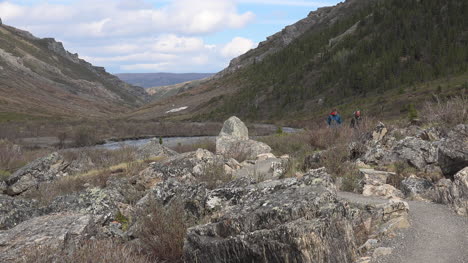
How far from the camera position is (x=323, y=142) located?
19.9 meters

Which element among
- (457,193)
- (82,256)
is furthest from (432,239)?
(82,256)

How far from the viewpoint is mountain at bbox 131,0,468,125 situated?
61375 mm

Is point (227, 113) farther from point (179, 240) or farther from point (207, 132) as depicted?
point (179, 240)

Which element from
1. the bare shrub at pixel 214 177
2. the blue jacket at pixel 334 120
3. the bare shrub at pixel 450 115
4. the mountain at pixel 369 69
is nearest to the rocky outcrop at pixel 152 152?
the blue jacket at pixel 334 120

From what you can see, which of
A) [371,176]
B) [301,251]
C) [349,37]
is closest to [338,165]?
[371,176]

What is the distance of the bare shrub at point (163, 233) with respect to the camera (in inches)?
268

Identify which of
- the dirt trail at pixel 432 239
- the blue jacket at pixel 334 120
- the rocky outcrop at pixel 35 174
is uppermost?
the blue jacket at pixel 334 120

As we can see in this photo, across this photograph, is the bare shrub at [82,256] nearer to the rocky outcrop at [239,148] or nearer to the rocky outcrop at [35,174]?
the rocky outcrop at [239,148]

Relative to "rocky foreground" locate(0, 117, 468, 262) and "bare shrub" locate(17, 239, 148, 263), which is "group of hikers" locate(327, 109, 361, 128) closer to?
"rocky foreground" locate(0, 117, 468, 262)

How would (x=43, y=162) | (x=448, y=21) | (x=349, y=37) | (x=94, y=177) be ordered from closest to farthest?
1. (x=94, y=177)
2. (x=43, y=162)
3. (x=448, y=21)
4. (x=349, y=37)

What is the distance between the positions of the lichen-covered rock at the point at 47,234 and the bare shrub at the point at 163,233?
2.92ft

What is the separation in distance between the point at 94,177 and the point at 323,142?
10776 millimetres

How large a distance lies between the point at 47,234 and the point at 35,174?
16.6 m

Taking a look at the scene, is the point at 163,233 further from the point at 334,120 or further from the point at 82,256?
the point at 334,120
